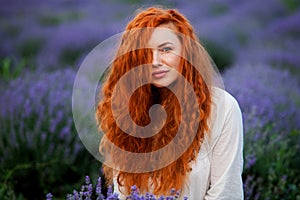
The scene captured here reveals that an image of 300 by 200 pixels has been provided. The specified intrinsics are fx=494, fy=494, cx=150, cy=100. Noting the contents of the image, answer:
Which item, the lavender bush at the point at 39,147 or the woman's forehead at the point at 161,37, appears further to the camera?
the lavender bush at the point at 39,147

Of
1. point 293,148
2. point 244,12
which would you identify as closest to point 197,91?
point 293,148

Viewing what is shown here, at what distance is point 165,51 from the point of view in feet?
5.77

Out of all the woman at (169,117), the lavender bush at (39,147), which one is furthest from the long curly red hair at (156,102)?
the lavender bush at (39,147)

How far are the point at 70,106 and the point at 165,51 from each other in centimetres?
151

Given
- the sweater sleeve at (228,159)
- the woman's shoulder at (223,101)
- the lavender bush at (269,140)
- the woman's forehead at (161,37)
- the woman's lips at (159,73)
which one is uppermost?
the woman's forehead at (161,37)

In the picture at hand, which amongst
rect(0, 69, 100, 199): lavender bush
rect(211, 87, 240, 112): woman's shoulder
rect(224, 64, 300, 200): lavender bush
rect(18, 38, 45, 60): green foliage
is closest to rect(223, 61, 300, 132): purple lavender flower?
rect(224, 64, 300, 200): lavender bush

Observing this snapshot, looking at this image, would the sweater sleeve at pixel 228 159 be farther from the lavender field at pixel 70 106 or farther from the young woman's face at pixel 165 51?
the lavender field at pixel 70 106

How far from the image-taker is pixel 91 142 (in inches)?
105

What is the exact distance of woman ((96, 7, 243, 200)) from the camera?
5.76 feet

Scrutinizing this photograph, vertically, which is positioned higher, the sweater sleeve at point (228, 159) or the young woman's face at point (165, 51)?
the young woman's face at point (165, 51)

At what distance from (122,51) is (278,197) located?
1196 millimetres

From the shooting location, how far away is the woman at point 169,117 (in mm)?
1757

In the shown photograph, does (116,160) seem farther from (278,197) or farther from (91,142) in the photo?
(278,197)

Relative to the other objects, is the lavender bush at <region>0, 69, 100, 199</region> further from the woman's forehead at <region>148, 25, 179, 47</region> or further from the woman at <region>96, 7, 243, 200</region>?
the woman's forehead at <region>148, 25, 179, 47</region>
